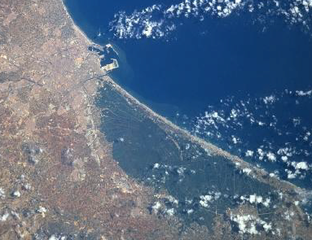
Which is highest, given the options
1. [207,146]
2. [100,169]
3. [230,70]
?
[230,70]

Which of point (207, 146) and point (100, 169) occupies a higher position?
point (100, 169)

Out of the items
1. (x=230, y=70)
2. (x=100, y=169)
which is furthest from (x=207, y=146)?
(x=100, y=169)

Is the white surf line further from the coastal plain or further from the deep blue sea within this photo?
the deep blue sea

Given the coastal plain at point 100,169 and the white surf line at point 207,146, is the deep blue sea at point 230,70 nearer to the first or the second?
the white surf line at point 207,146

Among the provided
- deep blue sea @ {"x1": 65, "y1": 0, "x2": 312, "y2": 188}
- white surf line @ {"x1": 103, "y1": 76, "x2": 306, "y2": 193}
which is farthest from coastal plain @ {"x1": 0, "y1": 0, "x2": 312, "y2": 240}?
deep blue sea @ {"x1": 65, "y1": 0, "x2": 312, "y2": 188}

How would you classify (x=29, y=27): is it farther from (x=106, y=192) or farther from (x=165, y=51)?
(x=106, y=192)

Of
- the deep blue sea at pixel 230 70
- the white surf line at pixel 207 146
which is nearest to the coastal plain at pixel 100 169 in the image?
the white surf line at pixel 207 146

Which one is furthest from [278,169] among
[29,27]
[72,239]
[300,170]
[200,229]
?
Answer: [29,27]

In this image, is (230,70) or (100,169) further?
(100,169)

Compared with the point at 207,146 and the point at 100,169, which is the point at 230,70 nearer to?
the point at 207,146
